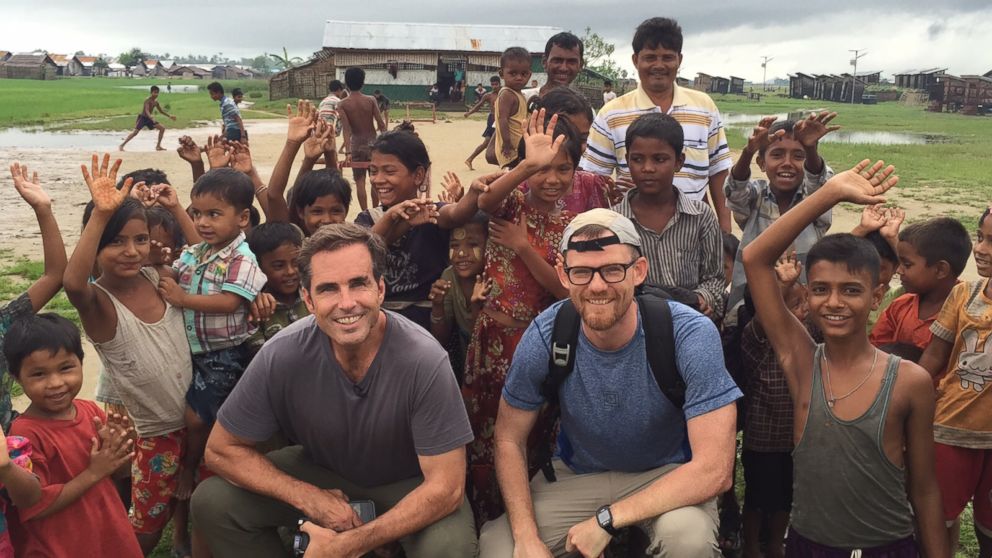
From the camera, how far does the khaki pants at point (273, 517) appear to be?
3.15 metres

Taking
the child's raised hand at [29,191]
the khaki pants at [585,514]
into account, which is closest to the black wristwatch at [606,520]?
the khaki pants at [585,514]

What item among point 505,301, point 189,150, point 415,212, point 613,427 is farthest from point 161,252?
point 613,427

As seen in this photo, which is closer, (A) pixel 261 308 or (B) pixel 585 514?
(B) pixel 585 514

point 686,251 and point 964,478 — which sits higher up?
point 686,251

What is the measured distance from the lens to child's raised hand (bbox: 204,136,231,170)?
507 cm

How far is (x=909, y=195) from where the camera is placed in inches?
561

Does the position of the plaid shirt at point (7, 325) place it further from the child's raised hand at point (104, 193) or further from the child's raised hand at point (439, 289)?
the child's raised hand at point (439, 289)

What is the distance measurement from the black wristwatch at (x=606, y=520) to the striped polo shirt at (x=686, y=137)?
248 cm

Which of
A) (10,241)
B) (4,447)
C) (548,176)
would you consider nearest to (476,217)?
(548,176)

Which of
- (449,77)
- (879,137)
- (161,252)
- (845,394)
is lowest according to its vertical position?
(845,394)

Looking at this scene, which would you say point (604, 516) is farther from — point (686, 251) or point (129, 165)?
point (129, 165)

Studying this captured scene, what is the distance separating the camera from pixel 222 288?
12.2 feet

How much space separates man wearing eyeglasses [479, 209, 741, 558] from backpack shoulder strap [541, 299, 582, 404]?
0.03 metres

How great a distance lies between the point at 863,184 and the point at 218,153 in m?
3.98
